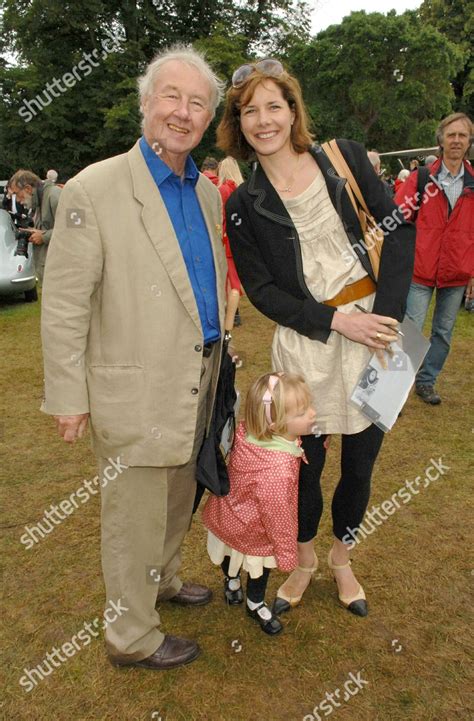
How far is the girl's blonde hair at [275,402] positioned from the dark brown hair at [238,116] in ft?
2.74

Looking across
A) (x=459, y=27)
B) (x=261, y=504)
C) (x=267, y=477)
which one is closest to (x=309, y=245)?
(x=267, y=477)

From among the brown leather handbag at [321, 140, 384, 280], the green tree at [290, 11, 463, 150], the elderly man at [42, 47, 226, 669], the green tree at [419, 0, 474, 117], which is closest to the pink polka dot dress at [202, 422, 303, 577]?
the elderly man at [42, 47, 226, 669]

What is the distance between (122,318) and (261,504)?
2.86ft

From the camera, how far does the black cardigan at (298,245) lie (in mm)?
2045

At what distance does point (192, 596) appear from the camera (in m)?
2.62

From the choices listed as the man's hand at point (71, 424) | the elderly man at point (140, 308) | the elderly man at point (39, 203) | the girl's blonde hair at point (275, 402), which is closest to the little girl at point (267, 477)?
the girl's blonde hair at point (275, 402)

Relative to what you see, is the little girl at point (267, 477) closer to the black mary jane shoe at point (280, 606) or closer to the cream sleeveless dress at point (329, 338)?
the cream sleeveless dress at point (329, 338)

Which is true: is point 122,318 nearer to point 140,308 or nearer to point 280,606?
point 140,308

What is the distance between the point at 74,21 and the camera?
846 inches

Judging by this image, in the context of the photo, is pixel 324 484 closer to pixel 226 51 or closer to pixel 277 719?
pixel 277 719

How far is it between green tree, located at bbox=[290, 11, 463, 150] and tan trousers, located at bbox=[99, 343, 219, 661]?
1187 inches

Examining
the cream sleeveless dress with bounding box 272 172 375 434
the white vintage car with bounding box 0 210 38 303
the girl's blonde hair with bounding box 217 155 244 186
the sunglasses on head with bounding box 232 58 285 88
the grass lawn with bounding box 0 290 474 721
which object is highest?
the sunglasses on head with bounding box 232 58 285 88

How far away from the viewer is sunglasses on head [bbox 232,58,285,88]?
1970 millimetres

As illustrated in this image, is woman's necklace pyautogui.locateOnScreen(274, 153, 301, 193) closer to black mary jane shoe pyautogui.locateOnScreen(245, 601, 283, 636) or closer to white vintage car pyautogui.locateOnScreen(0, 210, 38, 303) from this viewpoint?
black mary jane shoe pyautogui.locateOnScreen(245, 601, 283, 636)
